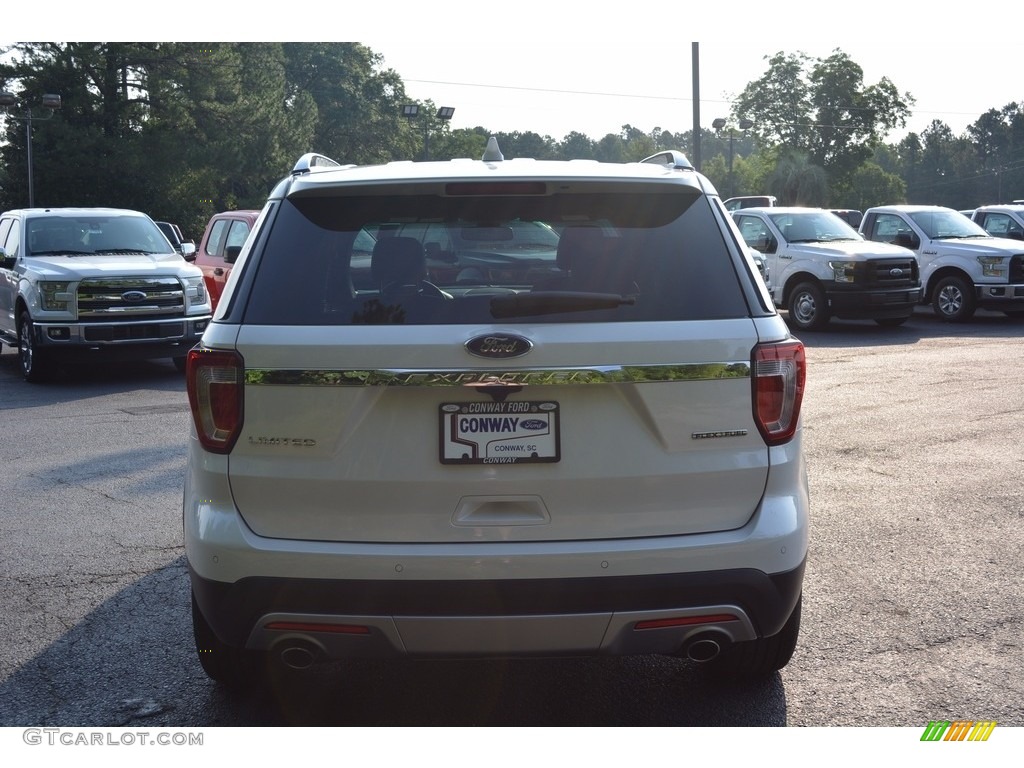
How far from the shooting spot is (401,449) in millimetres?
3271

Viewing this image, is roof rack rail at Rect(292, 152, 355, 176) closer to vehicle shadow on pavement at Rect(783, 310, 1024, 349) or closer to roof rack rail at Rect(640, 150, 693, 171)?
roof rack rail at Rect(640, 150, 693, 171)

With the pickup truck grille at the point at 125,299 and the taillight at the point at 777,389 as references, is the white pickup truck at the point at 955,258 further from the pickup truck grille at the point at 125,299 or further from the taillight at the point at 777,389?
the taillight at the point at 777,389

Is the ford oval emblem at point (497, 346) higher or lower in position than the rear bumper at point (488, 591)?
higher

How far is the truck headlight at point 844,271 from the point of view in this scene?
1755cm

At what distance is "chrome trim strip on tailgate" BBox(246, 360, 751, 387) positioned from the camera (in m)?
3.21

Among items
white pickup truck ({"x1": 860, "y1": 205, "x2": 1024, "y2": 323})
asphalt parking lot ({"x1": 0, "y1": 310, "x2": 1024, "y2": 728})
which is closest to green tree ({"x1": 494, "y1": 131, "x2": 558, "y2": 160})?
white pickup truck ({"x1": 860, "y1": 205, "x2": 1024, "y2": 323})

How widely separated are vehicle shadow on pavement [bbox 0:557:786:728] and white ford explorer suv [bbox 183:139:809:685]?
0.46m

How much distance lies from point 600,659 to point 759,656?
2.36 ft

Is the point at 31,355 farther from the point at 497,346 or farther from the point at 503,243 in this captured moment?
the point at 497,346

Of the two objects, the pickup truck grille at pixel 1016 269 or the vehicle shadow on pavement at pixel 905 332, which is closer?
the vehicle shadow on pavement at pixel 905 332

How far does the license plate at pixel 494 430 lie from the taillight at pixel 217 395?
609mm

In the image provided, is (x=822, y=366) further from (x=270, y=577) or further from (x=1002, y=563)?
(x=270, y=577)

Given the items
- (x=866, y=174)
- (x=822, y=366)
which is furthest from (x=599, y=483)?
(x=866, y=174)

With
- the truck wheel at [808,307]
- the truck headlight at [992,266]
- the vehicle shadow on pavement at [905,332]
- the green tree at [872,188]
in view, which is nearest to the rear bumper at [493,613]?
the vehicle shadow on pavement at [905,332]
